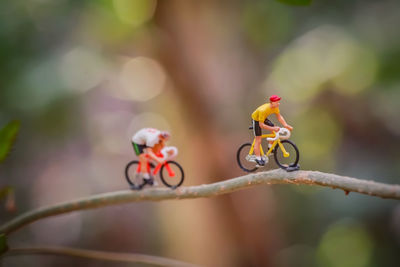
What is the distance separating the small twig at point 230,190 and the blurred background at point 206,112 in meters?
0.96

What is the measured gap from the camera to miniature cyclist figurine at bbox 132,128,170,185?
0.63m

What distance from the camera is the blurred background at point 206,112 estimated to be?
162 cm

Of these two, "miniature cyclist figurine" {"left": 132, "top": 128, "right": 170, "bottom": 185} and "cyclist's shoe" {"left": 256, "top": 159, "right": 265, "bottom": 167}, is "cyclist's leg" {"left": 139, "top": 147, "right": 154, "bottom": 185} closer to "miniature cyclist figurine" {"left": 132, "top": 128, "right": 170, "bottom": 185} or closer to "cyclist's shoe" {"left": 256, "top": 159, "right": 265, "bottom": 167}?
"miniature cyclist figurine" {"left": 132, "top": 128, "right": 170, "bottom": 185}

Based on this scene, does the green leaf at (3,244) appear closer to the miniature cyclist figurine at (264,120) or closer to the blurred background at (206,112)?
the miniature cyclist figurine at (264,120)

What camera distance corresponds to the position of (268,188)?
1.74 m

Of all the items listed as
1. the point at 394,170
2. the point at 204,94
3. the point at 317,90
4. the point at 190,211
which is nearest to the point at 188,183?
the point at 190,211

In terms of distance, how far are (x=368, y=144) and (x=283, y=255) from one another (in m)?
0.63

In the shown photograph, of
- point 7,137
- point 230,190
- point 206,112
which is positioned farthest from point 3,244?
point 206,112

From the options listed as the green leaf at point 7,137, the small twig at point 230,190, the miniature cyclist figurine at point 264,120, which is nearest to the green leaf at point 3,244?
the small twig at point 230,190

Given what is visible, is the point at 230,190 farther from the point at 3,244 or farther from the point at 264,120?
the point at 3,244

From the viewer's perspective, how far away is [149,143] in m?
0.63

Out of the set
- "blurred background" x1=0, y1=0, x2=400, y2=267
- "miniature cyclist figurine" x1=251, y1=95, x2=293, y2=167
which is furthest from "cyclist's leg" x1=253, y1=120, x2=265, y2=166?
"blurred background" x1=0, y1=0, x2=400, y2=267

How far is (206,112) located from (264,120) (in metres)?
1.03

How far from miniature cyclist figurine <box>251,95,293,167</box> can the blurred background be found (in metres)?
0.94
